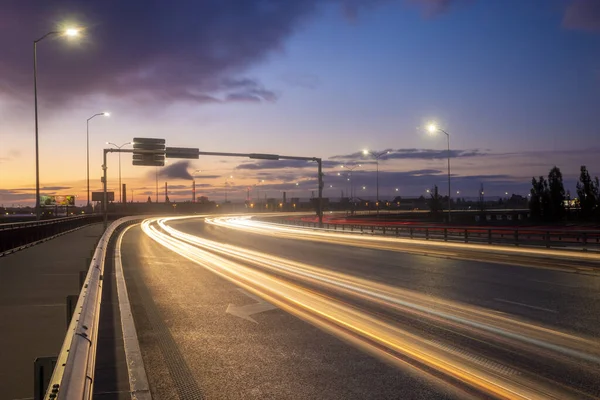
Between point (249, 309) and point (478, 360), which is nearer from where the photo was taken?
point (478, 360)

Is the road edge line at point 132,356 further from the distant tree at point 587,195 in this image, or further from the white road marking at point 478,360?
the distant tree at point 587,195

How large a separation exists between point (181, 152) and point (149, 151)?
104 inches

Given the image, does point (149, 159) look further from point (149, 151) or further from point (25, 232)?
point (25, 232)

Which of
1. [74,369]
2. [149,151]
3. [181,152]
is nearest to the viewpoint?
[74,369]

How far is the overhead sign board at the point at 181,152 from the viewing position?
39.8 meters

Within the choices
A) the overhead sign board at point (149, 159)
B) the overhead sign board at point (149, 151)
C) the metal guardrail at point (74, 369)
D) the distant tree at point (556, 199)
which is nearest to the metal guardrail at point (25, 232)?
the overhead sign board at point (149, 159)

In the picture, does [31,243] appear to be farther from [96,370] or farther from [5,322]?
[96,370]

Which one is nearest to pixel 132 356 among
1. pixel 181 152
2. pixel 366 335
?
pixel 366 335

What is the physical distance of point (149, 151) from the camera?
38438 millimetres

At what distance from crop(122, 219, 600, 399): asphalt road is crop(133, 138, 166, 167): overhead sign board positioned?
21.6m

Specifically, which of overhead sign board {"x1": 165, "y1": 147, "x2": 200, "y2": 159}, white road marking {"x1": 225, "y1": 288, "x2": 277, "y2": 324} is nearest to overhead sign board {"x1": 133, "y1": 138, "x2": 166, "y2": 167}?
overhead sign board {"x1": 165, "y1": 147, "x2": 200, "y2": 159}

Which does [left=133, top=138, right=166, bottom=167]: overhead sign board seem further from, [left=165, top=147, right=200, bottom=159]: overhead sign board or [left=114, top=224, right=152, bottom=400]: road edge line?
[left=114, top=224, right=152, bottom=400]: road edge line

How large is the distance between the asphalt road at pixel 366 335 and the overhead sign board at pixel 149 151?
21.6m

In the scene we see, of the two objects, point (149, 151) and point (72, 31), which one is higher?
point (72, 31)
